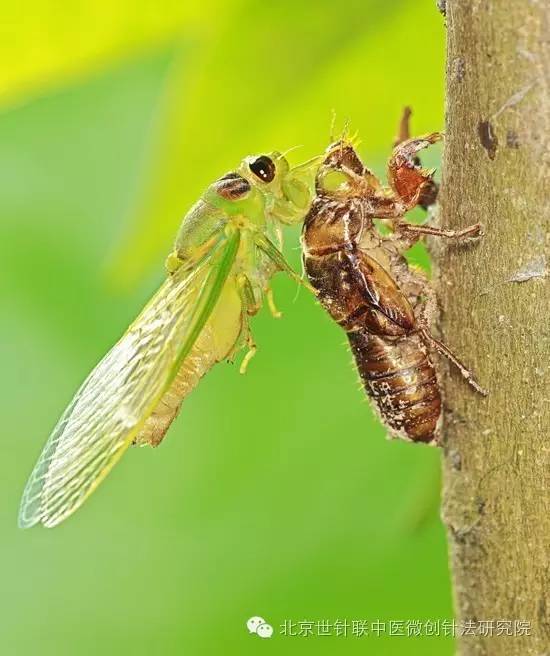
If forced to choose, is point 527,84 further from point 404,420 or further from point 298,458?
point 298,458

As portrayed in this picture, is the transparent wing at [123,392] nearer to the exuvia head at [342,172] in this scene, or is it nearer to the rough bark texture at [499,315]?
the exuvia head at [342,172]

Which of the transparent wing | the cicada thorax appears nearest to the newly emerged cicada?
the cicada thorax

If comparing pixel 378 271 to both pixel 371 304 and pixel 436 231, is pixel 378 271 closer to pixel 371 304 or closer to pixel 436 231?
pixel 371 304

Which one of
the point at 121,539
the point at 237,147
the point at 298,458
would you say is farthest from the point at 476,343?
the point at 121,539

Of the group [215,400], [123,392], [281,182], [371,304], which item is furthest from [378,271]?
[215,400]

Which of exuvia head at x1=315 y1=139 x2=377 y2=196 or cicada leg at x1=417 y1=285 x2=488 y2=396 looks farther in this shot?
exuvia head at x1=315 y1=139 x2=377 y2=196

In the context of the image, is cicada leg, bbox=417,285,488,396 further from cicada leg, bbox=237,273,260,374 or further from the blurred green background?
the blurred green background
